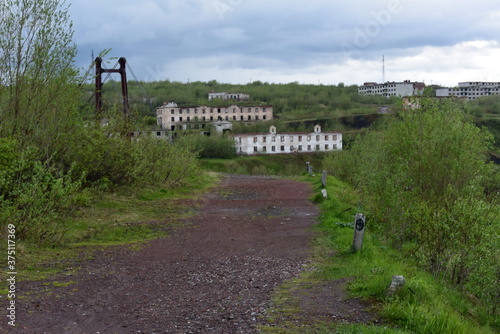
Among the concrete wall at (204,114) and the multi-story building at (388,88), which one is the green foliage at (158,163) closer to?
the concrete wall at (204,114)

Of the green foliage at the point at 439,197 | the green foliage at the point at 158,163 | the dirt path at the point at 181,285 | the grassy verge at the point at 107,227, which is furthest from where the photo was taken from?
the green foliage at the point at 158,163

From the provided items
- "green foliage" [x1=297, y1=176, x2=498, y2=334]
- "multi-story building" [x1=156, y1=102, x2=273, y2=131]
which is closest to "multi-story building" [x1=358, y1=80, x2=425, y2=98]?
"multi-story building" [x1=156, y1=102, x2=273, y2=131]

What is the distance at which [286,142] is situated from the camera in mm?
89062

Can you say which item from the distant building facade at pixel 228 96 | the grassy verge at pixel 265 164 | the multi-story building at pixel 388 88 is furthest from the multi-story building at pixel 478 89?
the grassy verge at pixel 265 164

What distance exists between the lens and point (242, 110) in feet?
372

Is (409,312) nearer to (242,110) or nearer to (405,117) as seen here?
(405,117)

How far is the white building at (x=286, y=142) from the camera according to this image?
84.3 m

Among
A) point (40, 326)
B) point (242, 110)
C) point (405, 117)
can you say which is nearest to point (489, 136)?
point (405, 117)

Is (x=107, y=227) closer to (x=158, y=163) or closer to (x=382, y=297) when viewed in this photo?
(x=158, y=163)

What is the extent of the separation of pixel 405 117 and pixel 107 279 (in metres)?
11.5

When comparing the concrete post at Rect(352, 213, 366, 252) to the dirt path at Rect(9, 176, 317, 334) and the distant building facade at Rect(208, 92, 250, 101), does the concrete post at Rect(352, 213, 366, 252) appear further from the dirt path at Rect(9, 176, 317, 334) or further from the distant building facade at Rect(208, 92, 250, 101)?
the distant building facade at Rect(208, 92, 250, 101)

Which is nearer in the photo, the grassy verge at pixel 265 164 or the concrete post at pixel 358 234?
the concrete post at pixel 358 234

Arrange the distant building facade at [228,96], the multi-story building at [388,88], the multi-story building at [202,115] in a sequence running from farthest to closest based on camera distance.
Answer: the distant building facade at [228,96] → the multi-story building at [388,88] → the multi-story building at [202,115]

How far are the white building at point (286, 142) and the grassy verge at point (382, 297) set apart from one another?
7272cm
